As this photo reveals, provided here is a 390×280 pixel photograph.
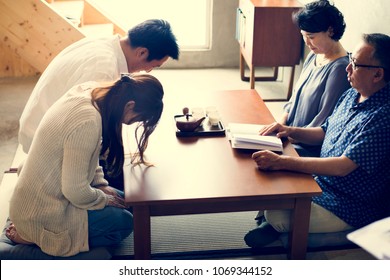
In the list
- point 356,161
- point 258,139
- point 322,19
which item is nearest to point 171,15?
point 322,19

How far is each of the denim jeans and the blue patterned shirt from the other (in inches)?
31.7

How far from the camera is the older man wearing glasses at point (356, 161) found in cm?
222

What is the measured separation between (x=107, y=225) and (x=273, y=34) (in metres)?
2.33

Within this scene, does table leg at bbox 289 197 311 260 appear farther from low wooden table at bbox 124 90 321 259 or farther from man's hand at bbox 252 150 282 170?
man's hand at bbox 252 150 282 170

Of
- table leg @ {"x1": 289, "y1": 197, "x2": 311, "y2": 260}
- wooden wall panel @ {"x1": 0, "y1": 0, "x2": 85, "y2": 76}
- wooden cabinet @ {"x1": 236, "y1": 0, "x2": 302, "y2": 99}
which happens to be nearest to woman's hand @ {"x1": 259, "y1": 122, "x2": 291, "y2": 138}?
table leg @ {"x1": 289, "y1": 197, "x2": 311, "y2": 260}

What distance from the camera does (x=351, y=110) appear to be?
94.3 inches

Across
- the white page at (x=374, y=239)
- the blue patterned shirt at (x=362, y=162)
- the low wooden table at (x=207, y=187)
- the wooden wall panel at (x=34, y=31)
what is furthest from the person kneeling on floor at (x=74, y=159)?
the wooden wall panel at (x=34, y=31)

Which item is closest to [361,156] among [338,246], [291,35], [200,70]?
[338,246]

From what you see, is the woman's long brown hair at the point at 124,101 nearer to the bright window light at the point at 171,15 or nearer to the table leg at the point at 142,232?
the table leg at the point at 142,232

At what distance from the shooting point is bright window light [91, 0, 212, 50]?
5371mm

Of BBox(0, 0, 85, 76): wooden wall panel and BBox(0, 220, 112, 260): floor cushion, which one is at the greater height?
BBox(0, 0, 85, 76): wooden wall panel

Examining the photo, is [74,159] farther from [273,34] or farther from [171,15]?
[171,15]

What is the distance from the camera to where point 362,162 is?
2.22 meters
